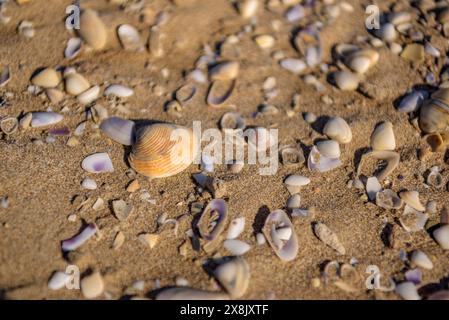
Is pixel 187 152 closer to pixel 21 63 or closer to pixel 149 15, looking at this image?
pixel 149 15

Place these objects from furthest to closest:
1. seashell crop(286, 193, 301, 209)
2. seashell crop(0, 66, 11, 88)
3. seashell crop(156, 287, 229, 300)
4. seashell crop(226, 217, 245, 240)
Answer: seashell crop(0, 66, 11, 88) < seashell crop(286, 193, 301, 209) < seashell crop(226, 217, 245, 240) < seashell crop(156, 287, 229, 300)

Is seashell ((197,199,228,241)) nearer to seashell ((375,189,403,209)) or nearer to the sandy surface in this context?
the sandy surface

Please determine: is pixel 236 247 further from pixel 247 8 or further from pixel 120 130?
pixel 247 8

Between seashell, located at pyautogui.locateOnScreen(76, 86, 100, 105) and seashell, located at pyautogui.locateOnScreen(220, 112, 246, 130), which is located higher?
seashell, located at pyautogui.locateOnScreen(76, 86, 100, 105)

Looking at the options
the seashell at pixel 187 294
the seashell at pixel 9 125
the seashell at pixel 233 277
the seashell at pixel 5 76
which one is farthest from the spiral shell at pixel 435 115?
the seashell at pixel 5 76

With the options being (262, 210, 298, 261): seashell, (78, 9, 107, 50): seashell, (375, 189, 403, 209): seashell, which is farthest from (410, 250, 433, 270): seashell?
(78, 9, 107, 50): seashell

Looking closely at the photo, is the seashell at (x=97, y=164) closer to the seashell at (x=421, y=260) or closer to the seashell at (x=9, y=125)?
the seashell at (x=9, y=125)
